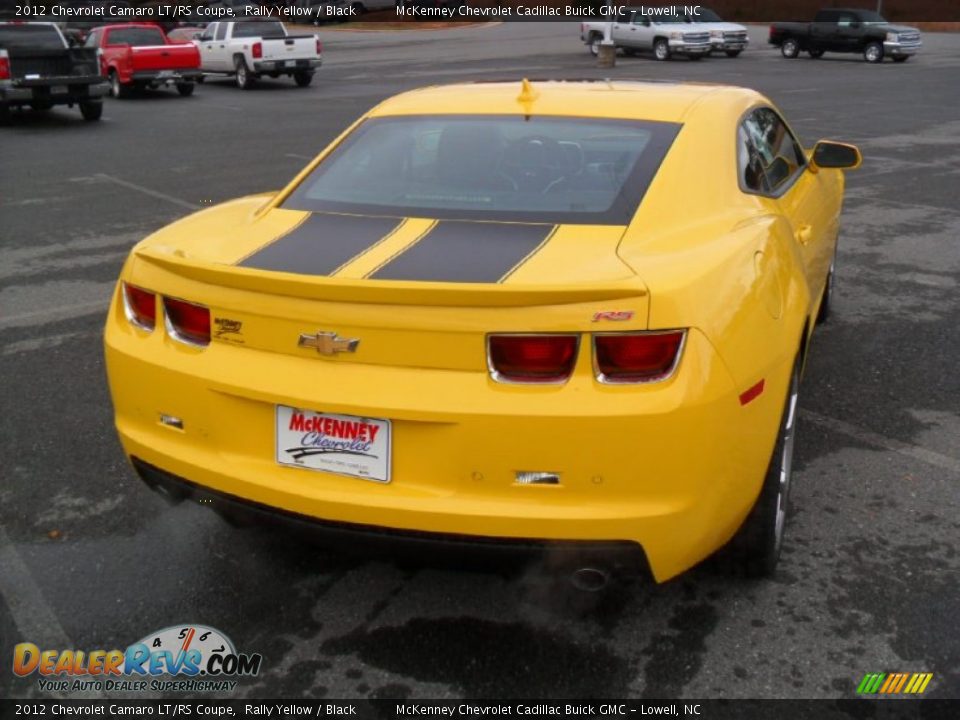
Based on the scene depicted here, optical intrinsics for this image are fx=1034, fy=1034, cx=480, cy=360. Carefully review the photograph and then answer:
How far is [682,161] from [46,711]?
2552 mm

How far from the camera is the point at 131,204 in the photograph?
1033 centimetres

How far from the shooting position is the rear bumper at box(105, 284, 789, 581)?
8.61 feet

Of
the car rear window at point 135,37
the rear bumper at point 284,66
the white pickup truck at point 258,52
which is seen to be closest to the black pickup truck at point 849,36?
the white pickup truck at point 258,52

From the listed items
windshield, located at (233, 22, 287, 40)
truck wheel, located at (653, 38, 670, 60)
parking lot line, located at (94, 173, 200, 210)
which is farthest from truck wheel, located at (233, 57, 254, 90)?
parking lot line, located at (94, 173, 200, 210)

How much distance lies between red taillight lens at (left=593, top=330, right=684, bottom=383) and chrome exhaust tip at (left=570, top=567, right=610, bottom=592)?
519 millimetres

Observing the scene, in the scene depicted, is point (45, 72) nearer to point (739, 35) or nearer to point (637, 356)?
point (637, 356)

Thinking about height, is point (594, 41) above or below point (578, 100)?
below

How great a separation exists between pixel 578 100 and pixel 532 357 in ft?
5.28

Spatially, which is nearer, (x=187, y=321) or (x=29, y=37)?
(x=187, y=321)

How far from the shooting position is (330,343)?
2.76 meters

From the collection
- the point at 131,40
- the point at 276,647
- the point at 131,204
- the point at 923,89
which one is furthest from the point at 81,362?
the point at 923,89

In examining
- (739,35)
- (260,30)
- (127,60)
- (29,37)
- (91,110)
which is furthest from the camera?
(739,35)

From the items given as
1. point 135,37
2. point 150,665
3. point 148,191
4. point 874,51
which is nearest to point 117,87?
point 135,37

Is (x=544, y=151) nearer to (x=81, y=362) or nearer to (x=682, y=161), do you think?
(x=682, y=161)
